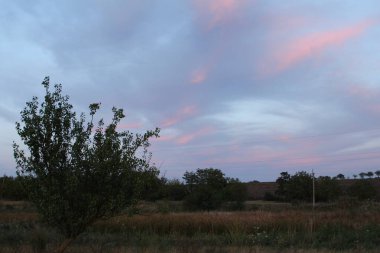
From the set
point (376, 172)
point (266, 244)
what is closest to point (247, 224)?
point (266, 244)

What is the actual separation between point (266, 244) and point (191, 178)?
71.0 meters

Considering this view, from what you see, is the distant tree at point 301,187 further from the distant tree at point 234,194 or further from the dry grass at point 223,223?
the dry grass at point 223,223

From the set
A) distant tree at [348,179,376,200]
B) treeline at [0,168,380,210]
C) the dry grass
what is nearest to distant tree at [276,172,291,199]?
treeline at [0,168,380,210]

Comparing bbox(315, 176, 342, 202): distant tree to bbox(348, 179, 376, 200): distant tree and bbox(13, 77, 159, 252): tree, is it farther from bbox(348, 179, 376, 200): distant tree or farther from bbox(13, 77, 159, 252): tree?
bbox(13, 77, 159, 252): tree

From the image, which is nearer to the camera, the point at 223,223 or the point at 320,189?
the point at 223,223

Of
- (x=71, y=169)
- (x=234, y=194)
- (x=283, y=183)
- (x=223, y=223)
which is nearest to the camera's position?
(x=71, y=169)

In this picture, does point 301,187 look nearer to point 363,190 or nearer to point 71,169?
point 363,190

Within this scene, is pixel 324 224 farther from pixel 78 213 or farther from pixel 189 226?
pixel 78 213

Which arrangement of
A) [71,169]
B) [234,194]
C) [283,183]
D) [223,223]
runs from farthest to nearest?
1. [283,183]
2. [234,194]
3. [223,223]
4. [71,169]

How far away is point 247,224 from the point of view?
1109 inches

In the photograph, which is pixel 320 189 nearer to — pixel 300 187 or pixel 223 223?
pixel 300 187

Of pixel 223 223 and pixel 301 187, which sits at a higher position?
pixel 301 187

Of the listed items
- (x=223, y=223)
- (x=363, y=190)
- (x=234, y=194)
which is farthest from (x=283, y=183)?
(x=223, y=223)

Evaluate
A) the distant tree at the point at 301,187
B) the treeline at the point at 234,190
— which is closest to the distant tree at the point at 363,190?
the treeline at the point at 234,190
